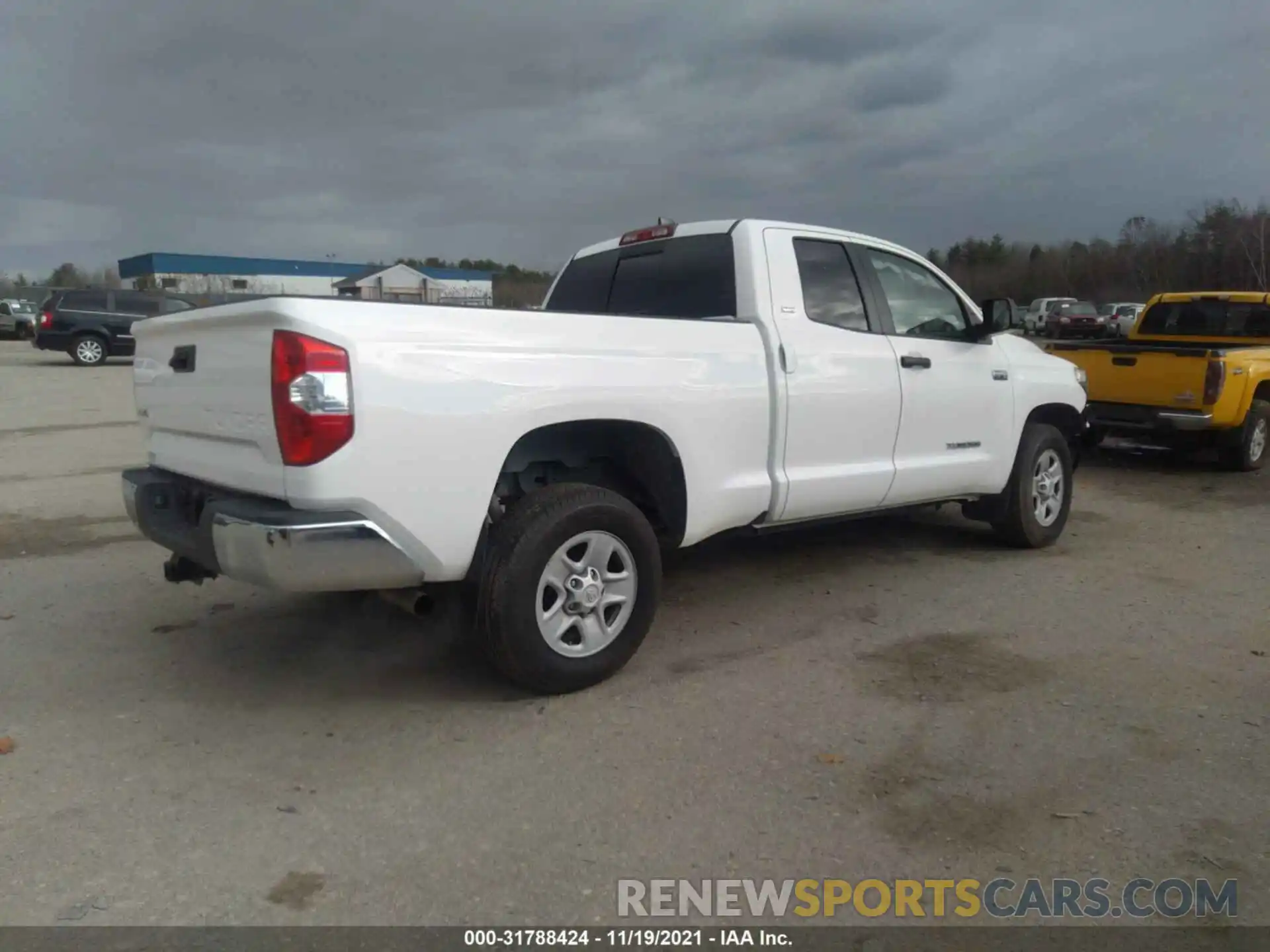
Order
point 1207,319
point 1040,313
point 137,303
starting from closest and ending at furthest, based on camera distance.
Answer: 1. point 1207,319
2. point 137,303
3. point 1040,313

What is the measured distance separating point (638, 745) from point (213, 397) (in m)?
2.09

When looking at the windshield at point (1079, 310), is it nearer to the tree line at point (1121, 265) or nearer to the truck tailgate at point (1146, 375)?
the tree line at point (1121, 265)

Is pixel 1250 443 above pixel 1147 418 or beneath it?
beneath

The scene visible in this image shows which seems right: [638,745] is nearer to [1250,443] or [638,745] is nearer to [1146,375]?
[1146,375]

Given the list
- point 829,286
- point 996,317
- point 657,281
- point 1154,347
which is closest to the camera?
point 829,286

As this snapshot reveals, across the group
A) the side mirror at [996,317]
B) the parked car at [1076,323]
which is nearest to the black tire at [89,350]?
the side mirror at [996,317]

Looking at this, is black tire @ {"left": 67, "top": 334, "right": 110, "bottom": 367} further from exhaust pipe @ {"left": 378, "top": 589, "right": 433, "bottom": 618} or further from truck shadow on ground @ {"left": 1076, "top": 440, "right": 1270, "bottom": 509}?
exhaust pipe @ {"left": 378, "top": 589, "right": 433, "bottom": 618}

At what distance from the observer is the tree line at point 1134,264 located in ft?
148

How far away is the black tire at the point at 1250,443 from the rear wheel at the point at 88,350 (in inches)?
901

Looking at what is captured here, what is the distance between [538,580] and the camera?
3773mm

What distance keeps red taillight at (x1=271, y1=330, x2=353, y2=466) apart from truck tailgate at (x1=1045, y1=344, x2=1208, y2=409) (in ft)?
26.9

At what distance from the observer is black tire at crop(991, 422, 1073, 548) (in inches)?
248

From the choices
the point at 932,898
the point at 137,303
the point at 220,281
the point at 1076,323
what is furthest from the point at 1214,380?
the point at 220,281

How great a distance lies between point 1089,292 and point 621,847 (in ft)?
201
